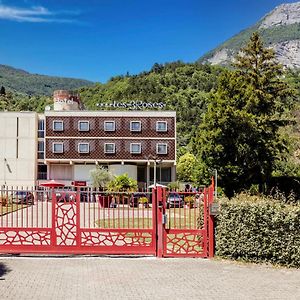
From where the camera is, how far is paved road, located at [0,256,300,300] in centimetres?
991

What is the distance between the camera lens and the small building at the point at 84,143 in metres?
56.3

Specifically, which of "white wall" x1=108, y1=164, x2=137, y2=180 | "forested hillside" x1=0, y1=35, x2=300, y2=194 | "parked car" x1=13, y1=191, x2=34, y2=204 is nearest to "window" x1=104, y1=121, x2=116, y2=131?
"white wall" x1=108, y1=164, x2=137, y2=180

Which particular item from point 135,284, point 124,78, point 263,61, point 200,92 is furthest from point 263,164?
point 124,78

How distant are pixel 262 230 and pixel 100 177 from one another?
40.4 m

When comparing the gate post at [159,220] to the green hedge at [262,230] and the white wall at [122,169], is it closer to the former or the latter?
the green hedge at [262,230]

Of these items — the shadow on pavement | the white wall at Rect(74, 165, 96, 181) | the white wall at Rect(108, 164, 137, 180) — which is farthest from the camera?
the white wall at Rect(74, 165, 96, 181)

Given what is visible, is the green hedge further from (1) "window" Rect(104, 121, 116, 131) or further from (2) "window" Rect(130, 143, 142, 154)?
(1) "window" Rect(104, 121, 116, 131)

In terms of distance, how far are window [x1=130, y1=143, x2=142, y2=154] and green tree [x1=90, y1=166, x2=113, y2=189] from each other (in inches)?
190

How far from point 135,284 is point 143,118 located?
46.2m

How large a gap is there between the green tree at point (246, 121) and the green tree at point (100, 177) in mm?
17302

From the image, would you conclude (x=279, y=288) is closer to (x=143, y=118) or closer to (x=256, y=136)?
(x=256, y=136)

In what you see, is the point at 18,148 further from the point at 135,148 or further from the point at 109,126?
the point at 135,148

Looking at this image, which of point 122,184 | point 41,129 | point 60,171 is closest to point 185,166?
point 60,171

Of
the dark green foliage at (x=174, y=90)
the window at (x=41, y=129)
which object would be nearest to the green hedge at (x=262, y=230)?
the window at (x=41, y=129)
